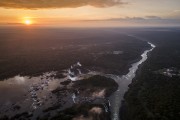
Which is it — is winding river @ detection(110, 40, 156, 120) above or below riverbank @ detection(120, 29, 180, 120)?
below

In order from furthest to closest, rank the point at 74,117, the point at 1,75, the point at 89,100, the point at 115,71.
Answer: the point at 115,71, the point at 1,75, the point at 89,100, the point at 74,117

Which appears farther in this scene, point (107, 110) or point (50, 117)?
point (107, 110)

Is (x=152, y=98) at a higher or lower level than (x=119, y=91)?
higher

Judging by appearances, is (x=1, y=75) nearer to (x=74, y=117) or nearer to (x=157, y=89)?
(x=74, y=117)

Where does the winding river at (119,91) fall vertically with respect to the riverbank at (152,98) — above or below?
below

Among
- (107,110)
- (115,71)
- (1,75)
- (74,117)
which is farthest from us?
(115,71)

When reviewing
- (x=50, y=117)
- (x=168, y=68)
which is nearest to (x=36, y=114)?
(x=50, y=117)

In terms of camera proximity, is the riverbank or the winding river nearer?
the riverbank

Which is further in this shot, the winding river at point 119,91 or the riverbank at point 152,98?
the winding river at point 119,91

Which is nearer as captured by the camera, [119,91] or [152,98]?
[152,98]
